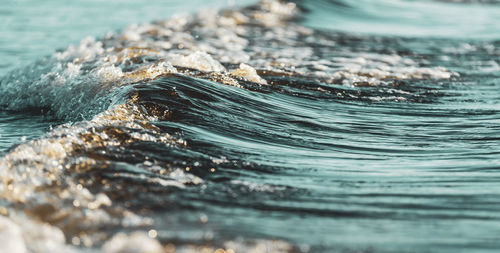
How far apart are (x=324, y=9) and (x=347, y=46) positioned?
15.3ft

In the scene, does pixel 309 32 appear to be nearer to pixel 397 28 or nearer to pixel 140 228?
pixel 397 28

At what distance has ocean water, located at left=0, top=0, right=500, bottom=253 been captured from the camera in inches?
125

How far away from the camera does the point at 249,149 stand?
4.53 m

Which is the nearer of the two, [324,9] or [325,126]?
[325,126]

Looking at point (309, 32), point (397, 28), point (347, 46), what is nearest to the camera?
point (347, 46)

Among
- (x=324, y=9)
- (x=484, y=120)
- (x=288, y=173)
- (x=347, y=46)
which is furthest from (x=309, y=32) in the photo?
(x=288, y=173)

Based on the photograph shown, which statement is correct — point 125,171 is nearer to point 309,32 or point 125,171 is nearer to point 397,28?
point 309,32

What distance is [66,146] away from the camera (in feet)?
13.5

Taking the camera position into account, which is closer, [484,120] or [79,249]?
[79,249]

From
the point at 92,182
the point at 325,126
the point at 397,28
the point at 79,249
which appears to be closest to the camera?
the point at 79,249

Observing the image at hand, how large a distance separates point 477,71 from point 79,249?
262 inches

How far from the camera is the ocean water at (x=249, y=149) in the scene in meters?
3.18

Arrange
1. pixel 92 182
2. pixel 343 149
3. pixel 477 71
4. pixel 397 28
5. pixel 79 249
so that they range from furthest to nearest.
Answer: pixel 397 28 → pixel 477 71 → pixel 343 149 → pixel 92 182 → pixel 79 249

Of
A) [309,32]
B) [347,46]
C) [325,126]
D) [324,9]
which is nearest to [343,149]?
[325,126]
